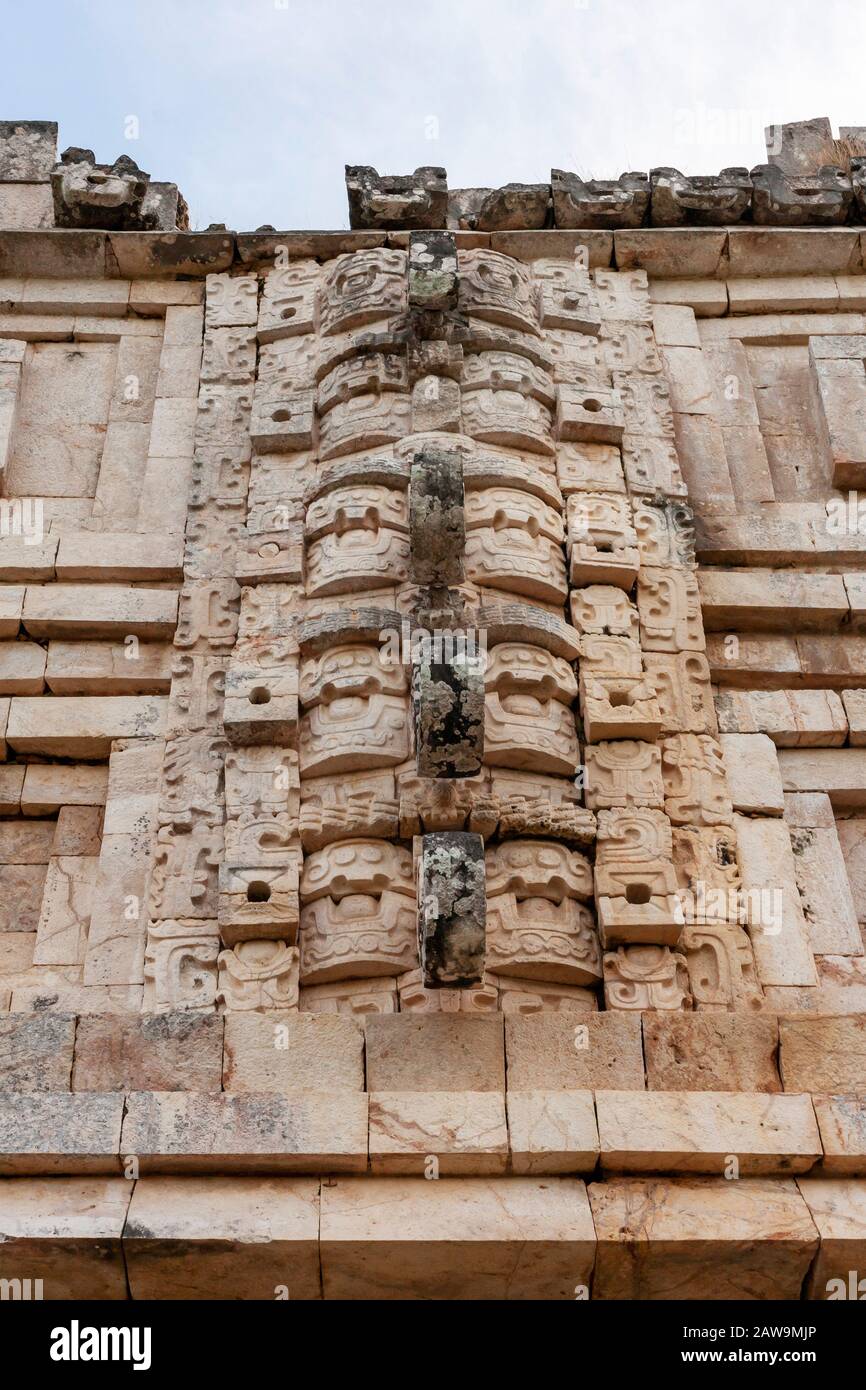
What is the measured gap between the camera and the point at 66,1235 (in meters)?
6.78

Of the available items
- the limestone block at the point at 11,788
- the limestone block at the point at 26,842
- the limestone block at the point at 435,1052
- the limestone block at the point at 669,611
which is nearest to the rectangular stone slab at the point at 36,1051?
the limestone block at the point at 435,1052

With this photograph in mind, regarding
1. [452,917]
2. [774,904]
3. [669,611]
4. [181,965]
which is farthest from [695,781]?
[181,965]

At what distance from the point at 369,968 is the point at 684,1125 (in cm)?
159

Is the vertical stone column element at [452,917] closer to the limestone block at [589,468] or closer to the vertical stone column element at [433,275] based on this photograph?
the limestone block at [589,468]

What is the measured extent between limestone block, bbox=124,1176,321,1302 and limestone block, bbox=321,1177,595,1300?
0.10 m

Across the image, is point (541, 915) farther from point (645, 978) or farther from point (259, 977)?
point (259, 977)

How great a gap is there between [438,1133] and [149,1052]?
131 centimetres

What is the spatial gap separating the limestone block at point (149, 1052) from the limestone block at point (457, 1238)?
0.82 metres

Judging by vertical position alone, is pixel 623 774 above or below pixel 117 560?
below

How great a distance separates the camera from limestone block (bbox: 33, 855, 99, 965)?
8.39 meters

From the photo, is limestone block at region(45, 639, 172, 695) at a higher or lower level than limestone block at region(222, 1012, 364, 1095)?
higher

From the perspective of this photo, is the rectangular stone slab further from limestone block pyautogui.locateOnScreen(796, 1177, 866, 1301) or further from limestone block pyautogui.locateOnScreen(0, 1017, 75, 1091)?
limestone block pyautogui.locateOnScreen(796, 1177, 866, 1301)

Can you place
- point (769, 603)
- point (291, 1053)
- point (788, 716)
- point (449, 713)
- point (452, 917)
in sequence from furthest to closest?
point (769, 603) → point (788, 716) → point (449, 713) → point (291, 1053) → point (452, 917)

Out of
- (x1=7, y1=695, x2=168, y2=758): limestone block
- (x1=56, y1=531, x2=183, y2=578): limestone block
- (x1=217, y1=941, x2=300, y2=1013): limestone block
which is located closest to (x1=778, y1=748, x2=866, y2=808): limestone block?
(x1=217, y1=941, x2=300, y2=1013): limestone block
